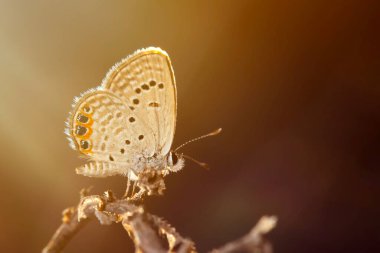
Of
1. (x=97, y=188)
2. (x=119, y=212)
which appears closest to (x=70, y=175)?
(x=97, y=188)

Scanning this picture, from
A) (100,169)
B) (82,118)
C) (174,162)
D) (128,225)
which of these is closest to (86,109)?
(82,118)

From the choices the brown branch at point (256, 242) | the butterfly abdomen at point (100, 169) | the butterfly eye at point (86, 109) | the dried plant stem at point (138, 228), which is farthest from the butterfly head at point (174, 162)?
the brown branch at point (256, 242)

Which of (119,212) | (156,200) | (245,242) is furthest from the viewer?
(156,200)

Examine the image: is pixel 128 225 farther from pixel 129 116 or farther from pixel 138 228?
pixel 129 116

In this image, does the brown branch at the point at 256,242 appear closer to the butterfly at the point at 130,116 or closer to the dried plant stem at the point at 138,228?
the dried plant stem at the point at 138,228

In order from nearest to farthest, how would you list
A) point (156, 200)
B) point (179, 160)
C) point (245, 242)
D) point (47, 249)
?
1. point (245, 242)
2. point (47, 249)
3. point (179, 160)
4. point (156, 200)

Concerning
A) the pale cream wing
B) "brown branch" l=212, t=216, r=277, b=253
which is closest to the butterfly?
the pale cream wing

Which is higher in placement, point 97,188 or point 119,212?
point 97,188

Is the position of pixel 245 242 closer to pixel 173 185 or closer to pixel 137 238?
pixel 137 238
